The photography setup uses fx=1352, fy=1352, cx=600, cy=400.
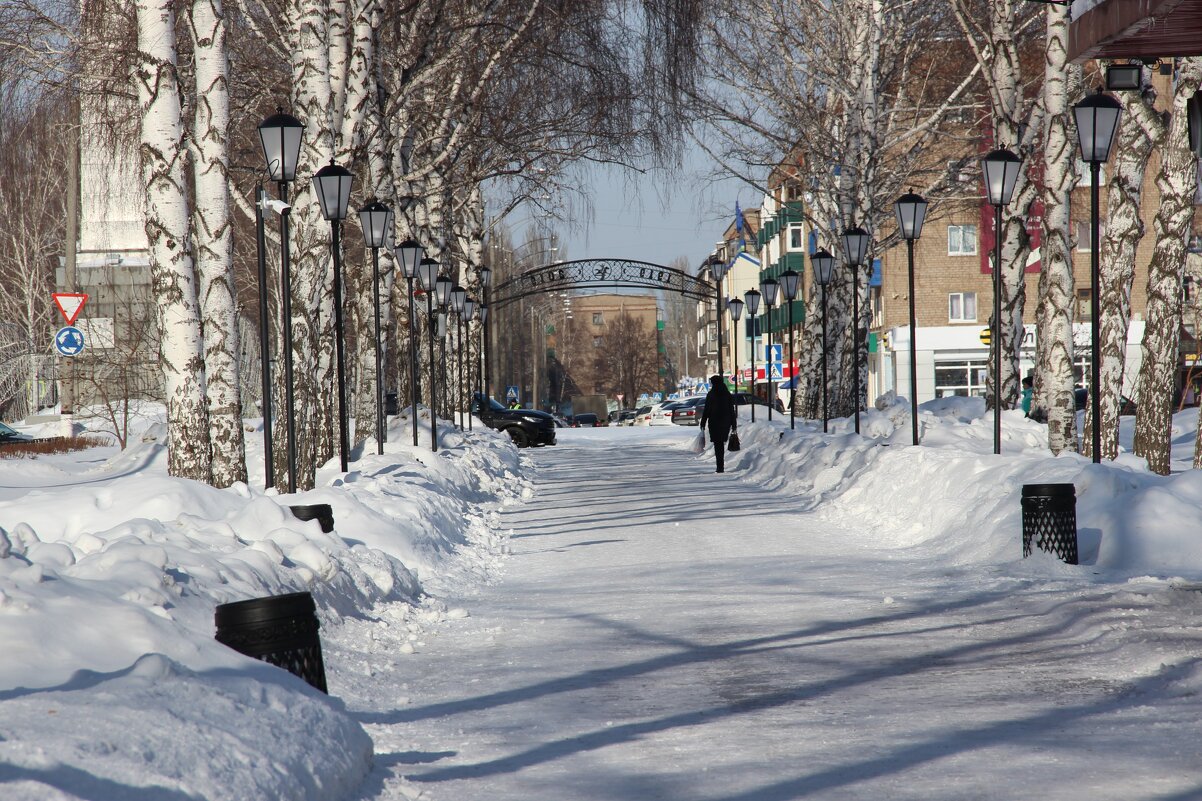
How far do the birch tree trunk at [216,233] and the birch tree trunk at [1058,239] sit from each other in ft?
34.2

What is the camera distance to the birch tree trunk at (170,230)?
1248 cm

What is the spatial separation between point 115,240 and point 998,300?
126 ft

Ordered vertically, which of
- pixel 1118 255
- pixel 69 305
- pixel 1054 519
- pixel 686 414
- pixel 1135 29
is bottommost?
pixel 686 414

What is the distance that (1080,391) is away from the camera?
4688 centimetres

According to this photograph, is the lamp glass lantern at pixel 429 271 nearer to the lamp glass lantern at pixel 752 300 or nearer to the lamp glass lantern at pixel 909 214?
the lamp glass lantern at pixel 909 214

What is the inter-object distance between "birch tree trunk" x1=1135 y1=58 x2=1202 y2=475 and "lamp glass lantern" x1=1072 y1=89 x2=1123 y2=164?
174 inches

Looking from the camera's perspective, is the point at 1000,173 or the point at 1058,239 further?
the point at 1058,239

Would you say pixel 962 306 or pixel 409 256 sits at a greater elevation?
pixel 962 306

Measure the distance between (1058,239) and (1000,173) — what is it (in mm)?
1215

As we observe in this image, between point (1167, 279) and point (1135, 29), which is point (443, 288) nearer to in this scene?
point (1167, 279)

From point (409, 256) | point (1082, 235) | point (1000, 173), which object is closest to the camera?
point (1000, 173)

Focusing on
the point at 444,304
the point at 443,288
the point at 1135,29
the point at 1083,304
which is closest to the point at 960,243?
the point at 1083,304

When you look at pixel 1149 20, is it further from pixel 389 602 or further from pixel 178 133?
pixel 178 133

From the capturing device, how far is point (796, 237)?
8762 cm
